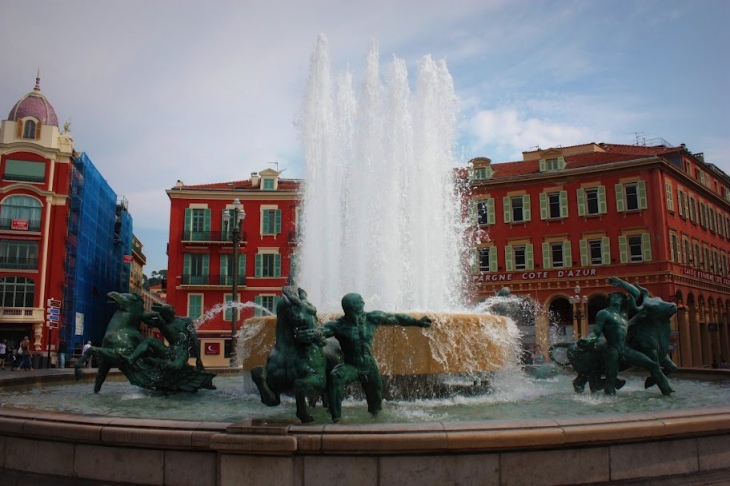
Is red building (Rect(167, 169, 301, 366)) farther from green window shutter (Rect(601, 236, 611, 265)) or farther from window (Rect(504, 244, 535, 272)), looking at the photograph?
green window shutter (Rect(601, 236, 611, 265))

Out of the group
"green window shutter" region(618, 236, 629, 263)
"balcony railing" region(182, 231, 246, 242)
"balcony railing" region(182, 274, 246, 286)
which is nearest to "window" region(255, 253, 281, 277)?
"balcony railing" region(182, 274, 246, 286)

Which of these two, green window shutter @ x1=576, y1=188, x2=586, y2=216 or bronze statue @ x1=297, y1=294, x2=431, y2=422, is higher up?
green window shutter @ x1=576, y1=188, x2=586, y2=216

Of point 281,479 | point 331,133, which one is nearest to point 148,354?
point 281,479

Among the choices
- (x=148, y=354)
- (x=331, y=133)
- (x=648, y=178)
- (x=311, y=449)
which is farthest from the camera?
(x=648, y=178)

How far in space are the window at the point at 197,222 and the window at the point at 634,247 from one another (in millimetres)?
28460

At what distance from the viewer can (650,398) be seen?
8625mm

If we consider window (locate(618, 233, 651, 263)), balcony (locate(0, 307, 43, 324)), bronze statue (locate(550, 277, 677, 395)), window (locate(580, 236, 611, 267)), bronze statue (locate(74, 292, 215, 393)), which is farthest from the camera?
window (locate(580, 236, 611, 267))

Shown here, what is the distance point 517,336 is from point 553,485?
5870mm

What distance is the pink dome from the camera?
4038 centimetres

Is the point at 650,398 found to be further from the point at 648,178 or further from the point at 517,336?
the point at 648,178

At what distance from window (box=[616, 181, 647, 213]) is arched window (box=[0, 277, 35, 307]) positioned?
3721 centimetres

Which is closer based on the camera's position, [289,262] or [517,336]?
[517,336]

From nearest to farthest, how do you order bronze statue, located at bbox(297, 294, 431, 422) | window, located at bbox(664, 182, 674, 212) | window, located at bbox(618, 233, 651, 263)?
1. bronze statue, located at bbox(297, 294, 431, 422)
2. window, located at bbox(618, 233, 651, 263)
3. window, located at bbox(664, 182, 674, 212)

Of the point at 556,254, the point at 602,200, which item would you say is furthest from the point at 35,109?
→ the point at 602,200
